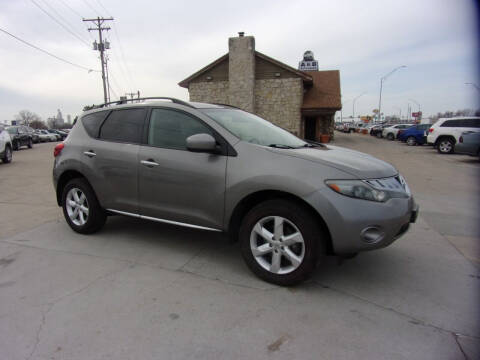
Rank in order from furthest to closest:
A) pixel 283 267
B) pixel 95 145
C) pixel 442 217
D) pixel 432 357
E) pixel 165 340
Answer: pixel 442 217 < pixel 95 145 < pixel 283 267 < pixel 165 340 < pixel 432 357

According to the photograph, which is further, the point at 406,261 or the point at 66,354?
the point at 406,261

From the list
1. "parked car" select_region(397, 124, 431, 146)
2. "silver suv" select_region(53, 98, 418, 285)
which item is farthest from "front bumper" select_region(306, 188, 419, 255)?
"parked car" select_region(397, 124, 431, 146)

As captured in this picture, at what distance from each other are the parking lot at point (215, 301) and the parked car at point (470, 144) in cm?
1044

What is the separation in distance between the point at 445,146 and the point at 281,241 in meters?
18.2

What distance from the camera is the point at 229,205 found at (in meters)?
3.27

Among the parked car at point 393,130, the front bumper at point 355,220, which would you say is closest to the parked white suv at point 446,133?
the parked car at point 393,130

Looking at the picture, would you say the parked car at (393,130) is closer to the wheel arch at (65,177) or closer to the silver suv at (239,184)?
the silver suv at (239,184)

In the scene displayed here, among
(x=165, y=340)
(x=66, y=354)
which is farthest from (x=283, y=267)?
(x=66, y=354)

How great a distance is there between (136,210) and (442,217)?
188 inches

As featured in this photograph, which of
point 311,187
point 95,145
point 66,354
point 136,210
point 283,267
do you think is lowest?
point 66,354

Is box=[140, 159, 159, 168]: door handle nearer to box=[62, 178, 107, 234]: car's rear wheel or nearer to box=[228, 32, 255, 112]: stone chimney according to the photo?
box=[62, 178, 107, 234]: car's rear wheel

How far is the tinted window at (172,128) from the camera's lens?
3.62 m

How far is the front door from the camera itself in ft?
11.0

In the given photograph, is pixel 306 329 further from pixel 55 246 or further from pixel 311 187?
pixel 55 246
